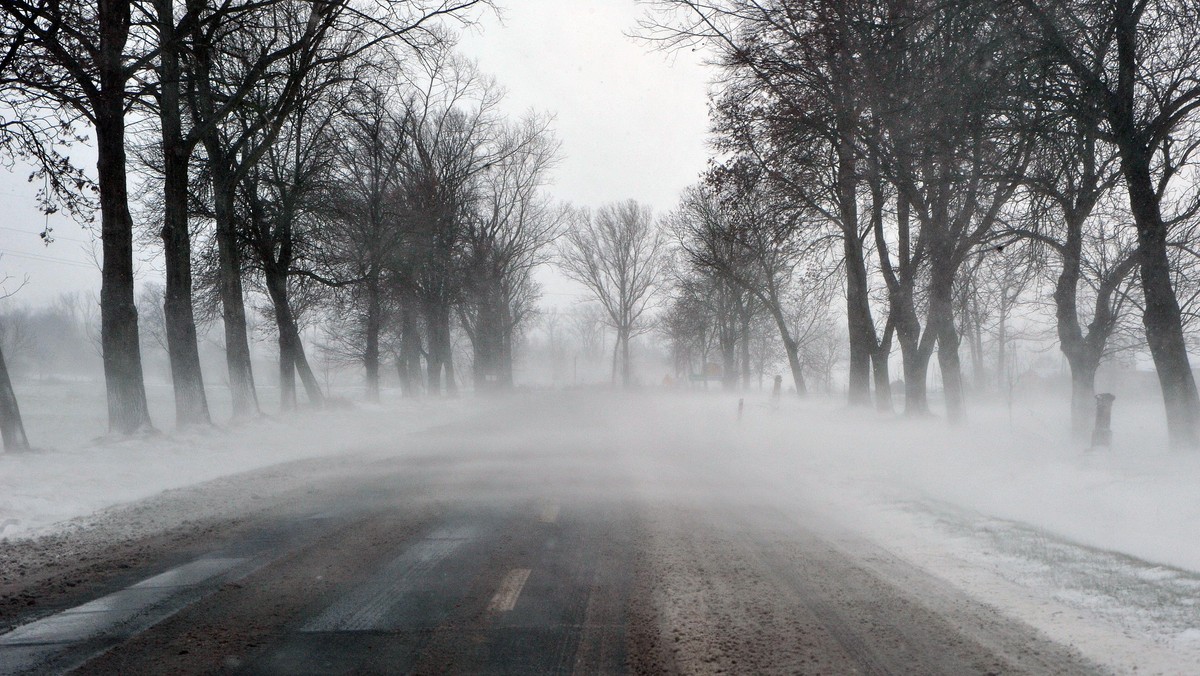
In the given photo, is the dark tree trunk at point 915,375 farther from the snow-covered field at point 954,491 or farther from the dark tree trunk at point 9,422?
the dark tree trunk at point 9,422

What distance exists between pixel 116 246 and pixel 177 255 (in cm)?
254

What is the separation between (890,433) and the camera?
18062 mm

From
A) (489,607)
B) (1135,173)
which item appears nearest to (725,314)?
(1135,173)

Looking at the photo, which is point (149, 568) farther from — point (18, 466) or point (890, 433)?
point (890, 433)

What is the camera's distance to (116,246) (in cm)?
1345

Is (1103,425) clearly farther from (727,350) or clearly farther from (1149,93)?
(727,350)

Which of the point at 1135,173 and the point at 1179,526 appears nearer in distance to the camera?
the point at 1179,526

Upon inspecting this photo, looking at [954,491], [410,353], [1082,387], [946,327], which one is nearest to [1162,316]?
[954,491]

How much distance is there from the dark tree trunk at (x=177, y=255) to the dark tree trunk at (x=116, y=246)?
1.39 meters

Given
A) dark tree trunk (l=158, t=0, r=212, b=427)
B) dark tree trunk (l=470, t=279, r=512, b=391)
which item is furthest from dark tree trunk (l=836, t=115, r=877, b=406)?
dark tree trunk (l=470, t=279, r=512, b=391)

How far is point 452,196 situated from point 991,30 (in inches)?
1083

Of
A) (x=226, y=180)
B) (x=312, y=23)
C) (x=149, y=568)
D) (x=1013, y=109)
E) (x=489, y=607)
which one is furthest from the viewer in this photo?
(x=226, y=180)

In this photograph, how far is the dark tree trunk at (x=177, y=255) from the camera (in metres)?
15.1

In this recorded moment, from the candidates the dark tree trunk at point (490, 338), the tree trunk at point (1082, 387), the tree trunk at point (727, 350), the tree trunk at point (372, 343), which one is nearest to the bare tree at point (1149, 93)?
the tree trunk at point (1082, 387)
